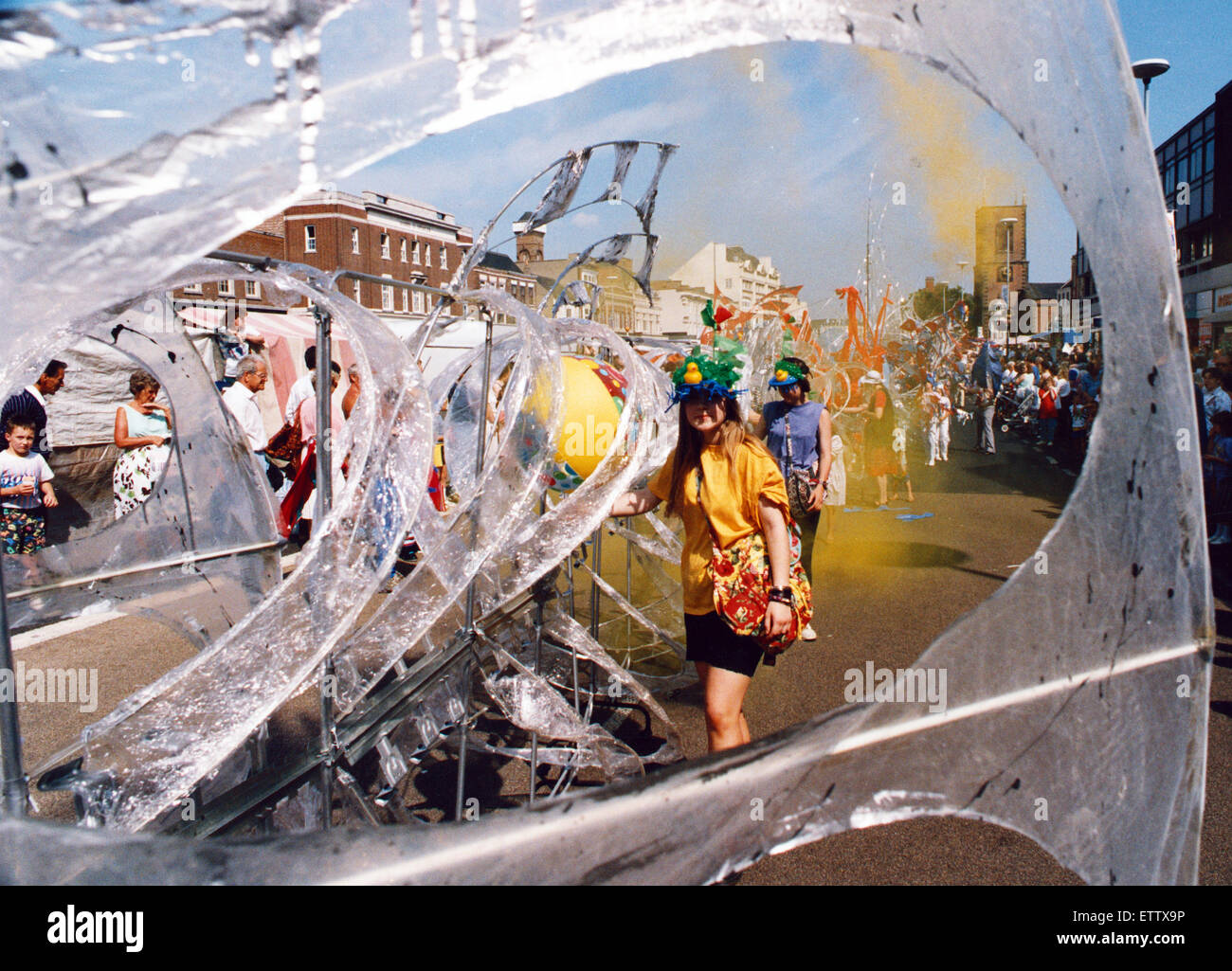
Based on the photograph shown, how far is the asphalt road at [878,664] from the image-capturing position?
9.32 ft

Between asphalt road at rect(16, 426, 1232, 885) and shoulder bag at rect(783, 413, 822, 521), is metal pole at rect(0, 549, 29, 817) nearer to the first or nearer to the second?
→ asphalt road at rect(16, 426, 1232, 885)

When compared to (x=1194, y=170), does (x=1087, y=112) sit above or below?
below

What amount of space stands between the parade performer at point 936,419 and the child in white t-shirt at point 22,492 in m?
13.0

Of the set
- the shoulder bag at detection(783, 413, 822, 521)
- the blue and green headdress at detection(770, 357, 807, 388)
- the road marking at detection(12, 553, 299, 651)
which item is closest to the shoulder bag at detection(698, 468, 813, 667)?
the shoulder bag at detection(783, 413, 822, 521)

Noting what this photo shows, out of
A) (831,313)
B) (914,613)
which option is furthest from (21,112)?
(831,313)

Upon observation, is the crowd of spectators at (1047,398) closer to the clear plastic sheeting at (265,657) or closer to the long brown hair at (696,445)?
the long brown hair at (696,445)

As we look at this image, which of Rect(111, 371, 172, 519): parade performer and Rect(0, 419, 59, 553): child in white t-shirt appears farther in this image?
Rect(111, 371, 172, 519): parade performer

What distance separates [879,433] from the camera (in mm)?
10258

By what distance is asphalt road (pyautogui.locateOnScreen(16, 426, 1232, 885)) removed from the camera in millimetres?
2842

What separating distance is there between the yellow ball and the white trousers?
467 inches

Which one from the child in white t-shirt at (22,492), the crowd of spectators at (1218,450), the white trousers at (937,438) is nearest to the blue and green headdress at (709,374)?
the child in white t-shirt at (22,492)

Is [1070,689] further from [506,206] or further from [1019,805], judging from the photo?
[506,206]
